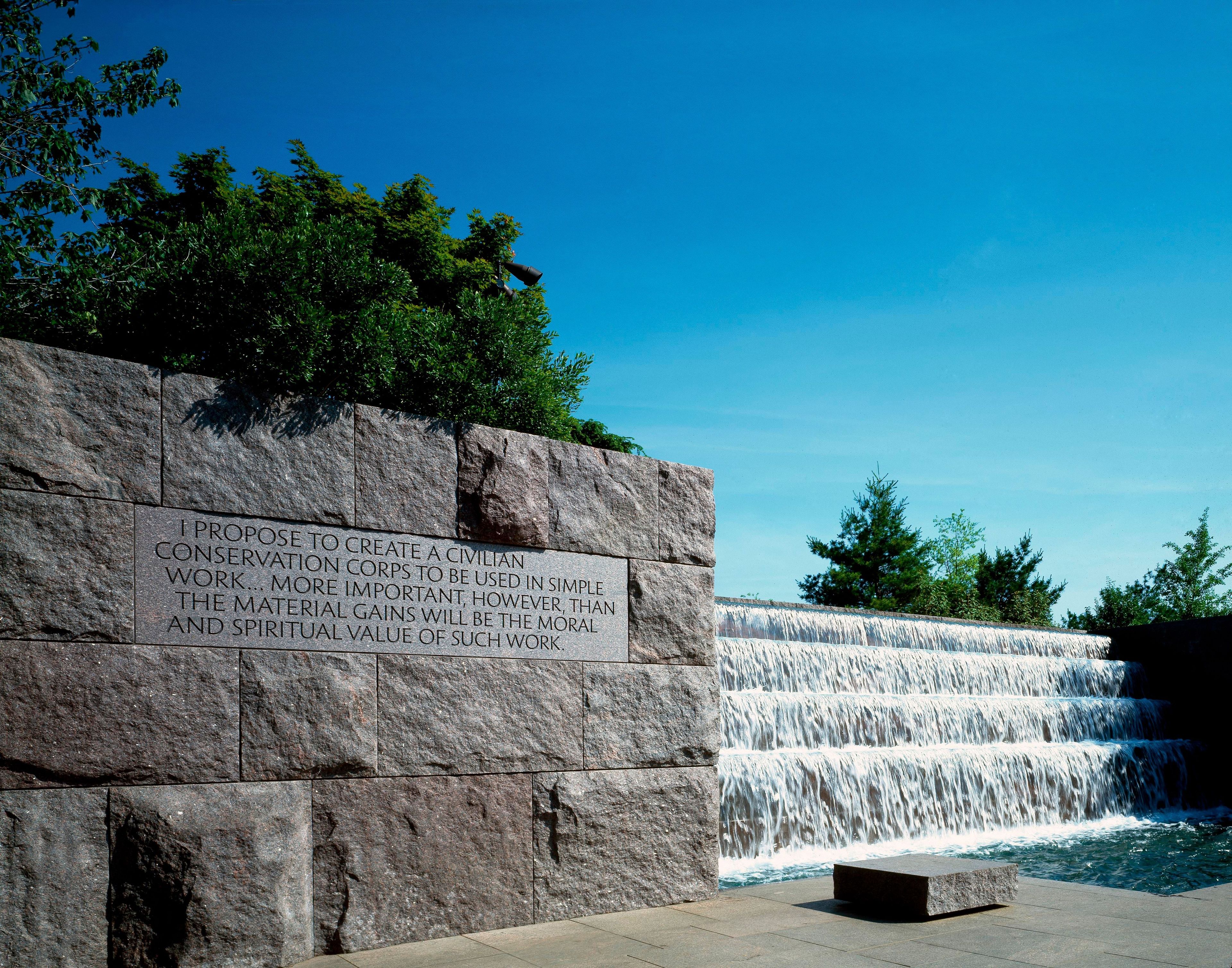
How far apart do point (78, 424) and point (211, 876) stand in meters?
2.08

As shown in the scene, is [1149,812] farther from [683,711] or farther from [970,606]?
[970,606]

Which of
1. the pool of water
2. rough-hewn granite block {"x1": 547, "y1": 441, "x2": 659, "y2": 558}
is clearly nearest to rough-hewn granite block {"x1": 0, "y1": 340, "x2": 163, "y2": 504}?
→ rough-hewn granite block {"x1": 547, "y1": 441, "x2": 659, "y2": 558}

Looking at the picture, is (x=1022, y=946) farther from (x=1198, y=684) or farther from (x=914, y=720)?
(x=1198, y=684)

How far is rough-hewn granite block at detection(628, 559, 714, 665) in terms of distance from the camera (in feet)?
20.2

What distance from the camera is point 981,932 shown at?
16.6 feet

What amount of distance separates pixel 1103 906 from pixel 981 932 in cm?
111

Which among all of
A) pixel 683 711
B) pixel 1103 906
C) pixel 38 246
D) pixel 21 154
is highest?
pixel 21 154

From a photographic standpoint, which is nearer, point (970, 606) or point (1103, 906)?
point (1103, 906)

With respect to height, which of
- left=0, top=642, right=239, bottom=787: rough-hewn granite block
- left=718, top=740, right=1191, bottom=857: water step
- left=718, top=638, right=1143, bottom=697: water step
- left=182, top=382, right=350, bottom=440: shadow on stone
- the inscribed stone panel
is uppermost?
left=182, top=382, right=350, bottom=440: shadow on stone

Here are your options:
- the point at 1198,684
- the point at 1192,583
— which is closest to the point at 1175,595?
the point at 1192,583

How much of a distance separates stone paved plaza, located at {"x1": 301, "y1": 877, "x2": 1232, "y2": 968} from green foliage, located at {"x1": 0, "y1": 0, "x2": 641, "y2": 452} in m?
2.91

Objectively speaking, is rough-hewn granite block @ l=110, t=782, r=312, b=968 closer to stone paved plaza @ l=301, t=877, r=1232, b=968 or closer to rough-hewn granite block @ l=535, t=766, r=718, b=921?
stone paved plaza @ l=301, t=877, r=1232, b=968

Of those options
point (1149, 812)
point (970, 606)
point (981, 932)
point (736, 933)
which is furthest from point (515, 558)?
→ point (970, 606)

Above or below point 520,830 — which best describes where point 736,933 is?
below
